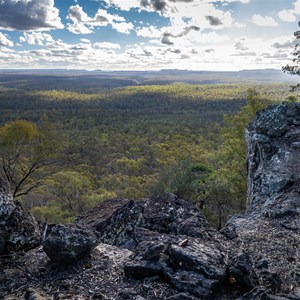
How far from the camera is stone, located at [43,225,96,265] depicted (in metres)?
6.36

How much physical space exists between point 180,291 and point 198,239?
1.69 metres

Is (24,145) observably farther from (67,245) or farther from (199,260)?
(199,260)

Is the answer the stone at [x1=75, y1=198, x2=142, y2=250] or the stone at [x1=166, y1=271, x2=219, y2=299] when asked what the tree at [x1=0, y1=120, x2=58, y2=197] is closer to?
the stone at [x1=75, y1=198, x2=142, y2=250]

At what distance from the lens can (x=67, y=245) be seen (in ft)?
20.9

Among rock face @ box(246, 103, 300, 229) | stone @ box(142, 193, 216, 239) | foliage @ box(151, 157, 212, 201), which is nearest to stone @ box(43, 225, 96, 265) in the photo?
stone @ box(142, 193, 216, 239)

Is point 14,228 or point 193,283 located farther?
point 14,228

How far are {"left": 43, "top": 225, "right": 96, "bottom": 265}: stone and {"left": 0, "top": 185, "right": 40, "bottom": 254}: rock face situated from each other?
2.89 ft

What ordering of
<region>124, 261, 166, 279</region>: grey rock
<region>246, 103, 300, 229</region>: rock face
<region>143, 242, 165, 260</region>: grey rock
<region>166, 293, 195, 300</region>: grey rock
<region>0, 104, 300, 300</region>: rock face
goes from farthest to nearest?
<region>246, 103, 300, 229</region>: rock face → <region>143, 242, 165, 260</region>: grey rock → <region>124, 261, 166, 279</region>: grey rock → <region>0, 104, 300, 300</region>: rock face → <region>166, 293, 195, 300</region>: grey rock

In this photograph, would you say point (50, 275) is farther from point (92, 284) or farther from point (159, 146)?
point (159, 146)

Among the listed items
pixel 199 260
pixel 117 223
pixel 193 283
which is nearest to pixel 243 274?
pixel 199 260

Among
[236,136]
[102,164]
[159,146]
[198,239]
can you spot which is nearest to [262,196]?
[198,239]

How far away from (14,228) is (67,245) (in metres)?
1.37

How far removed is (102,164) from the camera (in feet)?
191

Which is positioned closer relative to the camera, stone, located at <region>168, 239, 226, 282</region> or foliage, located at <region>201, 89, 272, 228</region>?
stone, located at <region>168, 239, 226, 282</region>
